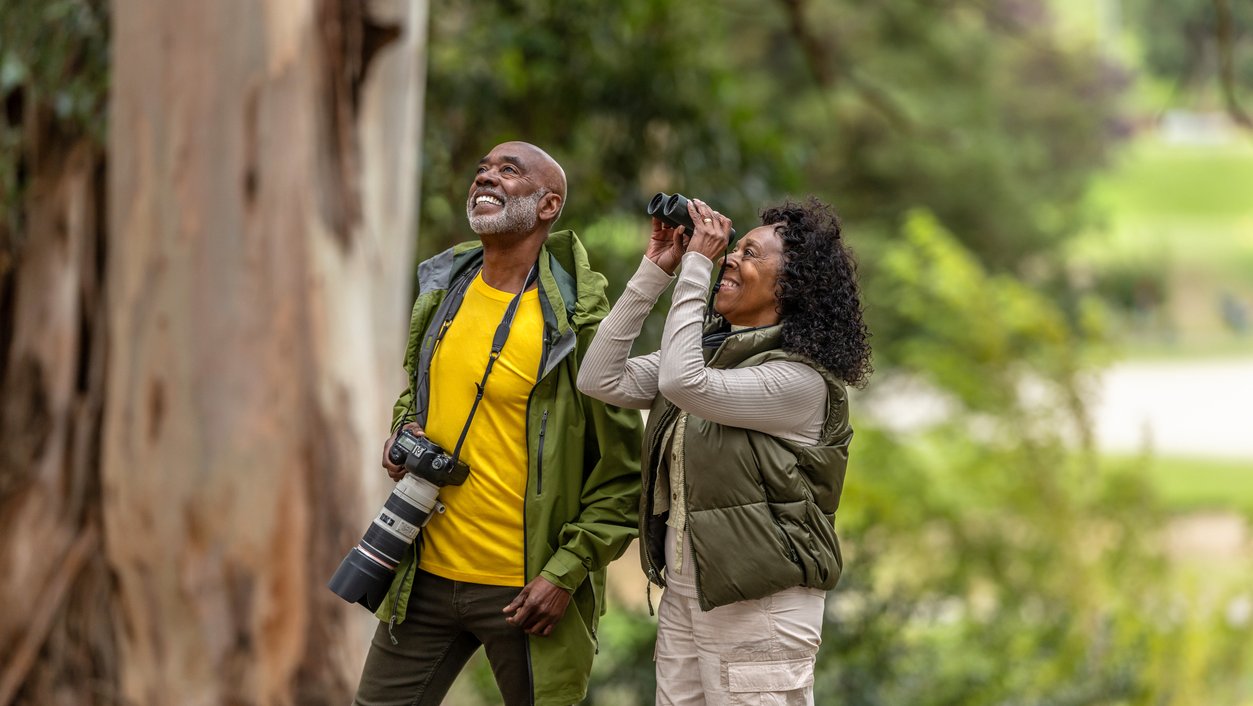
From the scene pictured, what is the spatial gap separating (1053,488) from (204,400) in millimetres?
6484

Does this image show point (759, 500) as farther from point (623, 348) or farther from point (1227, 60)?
point (1227, 60)

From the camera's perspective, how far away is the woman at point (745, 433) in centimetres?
258

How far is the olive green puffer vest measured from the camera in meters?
2.58

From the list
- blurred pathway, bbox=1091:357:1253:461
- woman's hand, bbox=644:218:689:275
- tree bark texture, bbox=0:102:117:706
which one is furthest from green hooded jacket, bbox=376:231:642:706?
blurred pathway, bbox=1091:357:1253:461

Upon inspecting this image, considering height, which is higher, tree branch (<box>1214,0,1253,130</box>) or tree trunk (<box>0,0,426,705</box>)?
tree branch (<box>1214,0,1253,130</box>)

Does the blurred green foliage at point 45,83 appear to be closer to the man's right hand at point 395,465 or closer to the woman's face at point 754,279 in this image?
the man's right hand at point 395,465

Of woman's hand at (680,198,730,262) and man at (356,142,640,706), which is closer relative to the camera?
woman's hand at (680,198,730,262)

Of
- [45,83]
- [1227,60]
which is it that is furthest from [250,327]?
[1227,60]

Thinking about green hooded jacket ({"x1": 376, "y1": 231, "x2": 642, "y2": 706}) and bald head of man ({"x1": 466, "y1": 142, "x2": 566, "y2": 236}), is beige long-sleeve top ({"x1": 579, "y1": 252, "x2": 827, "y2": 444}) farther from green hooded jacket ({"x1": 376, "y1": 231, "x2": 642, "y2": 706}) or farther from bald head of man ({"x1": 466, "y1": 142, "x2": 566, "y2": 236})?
bald head of man ({"x1": 466, "y1": 142, "x2": 566, "y2": 236})

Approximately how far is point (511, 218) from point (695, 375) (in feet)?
1.66

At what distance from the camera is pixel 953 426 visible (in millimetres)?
11992

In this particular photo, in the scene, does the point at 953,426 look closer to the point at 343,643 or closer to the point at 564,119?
the point at 564,119

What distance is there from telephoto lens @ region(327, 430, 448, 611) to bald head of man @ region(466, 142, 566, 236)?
0.45m

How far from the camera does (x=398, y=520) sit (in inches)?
109
